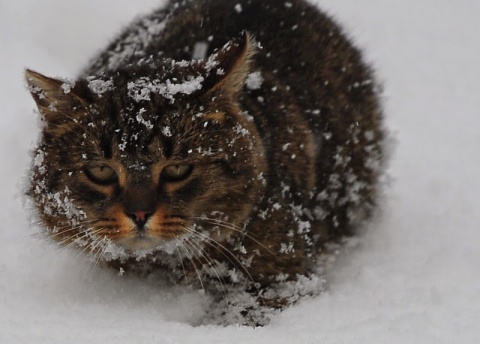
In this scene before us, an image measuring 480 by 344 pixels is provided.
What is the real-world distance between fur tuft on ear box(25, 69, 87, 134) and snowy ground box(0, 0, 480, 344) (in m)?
0.51

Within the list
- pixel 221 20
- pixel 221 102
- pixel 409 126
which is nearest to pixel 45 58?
pixel 221 20

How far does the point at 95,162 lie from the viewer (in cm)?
316

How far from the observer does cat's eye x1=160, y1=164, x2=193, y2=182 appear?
316cm

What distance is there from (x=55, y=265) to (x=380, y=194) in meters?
1.85

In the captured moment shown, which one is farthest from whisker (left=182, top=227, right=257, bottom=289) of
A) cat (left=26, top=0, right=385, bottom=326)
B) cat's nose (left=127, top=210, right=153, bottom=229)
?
cat's nose (left=127, top=210, right=153, bottom=229)

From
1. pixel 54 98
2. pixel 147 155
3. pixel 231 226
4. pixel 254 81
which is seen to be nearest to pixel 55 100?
pixel 54 98

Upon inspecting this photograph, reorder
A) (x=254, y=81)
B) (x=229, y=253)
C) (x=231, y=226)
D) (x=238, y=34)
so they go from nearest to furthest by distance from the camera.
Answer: (x=231, y=226) → (x=229, y=253) → (x=254, y=81) → (x=238, y=34)

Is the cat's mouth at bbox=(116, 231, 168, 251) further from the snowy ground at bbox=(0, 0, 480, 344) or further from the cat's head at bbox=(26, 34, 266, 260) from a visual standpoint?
the snowy ground at bbox=(0, 0, 480, 344)

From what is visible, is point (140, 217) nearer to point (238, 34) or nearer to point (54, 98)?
point (54, 98)

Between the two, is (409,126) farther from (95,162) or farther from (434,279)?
(95,162)

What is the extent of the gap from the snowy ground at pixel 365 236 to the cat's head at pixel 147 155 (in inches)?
11.6

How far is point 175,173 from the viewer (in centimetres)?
317

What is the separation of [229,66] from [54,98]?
70cm

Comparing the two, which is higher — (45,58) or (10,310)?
(45,58)
